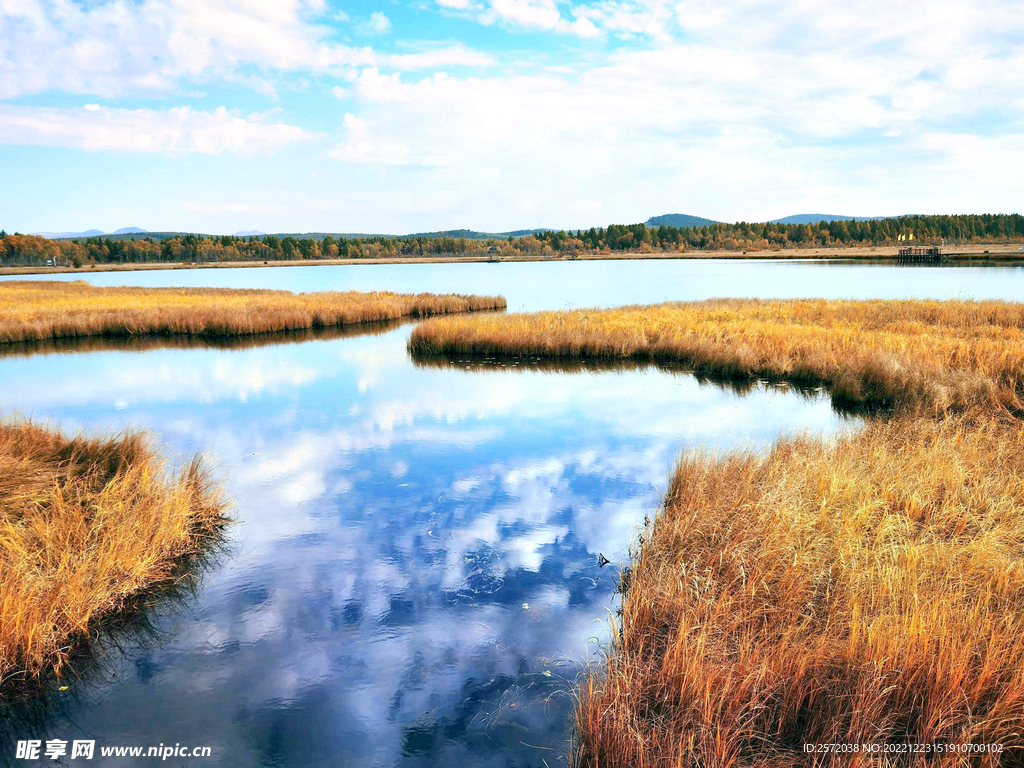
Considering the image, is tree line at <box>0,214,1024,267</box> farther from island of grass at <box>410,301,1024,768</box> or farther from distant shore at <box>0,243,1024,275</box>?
island of grass at <box>410,301,1024,768</box>

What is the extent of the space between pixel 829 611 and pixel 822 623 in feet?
0.52

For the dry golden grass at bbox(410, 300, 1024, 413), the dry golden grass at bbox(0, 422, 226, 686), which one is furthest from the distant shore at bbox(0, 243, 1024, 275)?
the dry golden grass at bbox(0, 422, 226, 686)

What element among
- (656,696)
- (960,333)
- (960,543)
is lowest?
(656,696)

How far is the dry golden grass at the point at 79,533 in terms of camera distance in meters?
6.06

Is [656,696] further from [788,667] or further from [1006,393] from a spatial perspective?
[1006,393]

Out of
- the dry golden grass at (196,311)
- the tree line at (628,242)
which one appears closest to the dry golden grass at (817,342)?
the dry golden grass at (196,311)

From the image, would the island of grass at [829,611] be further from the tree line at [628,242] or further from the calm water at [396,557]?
the tree line at [628,242]

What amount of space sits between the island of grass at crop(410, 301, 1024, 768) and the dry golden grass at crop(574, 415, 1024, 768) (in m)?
0.02

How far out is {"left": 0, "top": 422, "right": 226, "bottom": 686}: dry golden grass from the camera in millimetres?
6062

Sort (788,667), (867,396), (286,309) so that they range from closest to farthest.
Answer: (788,667) → (867,396) → (286,309)

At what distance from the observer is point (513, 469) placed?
12398 millimetres

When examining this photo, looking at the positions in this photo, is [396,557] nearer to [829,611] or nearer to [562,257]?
[829,611]

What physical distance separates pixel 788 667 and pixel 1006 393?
42.3ft

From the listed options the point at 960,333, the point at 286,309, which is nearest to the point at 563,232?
the point at 286,309
